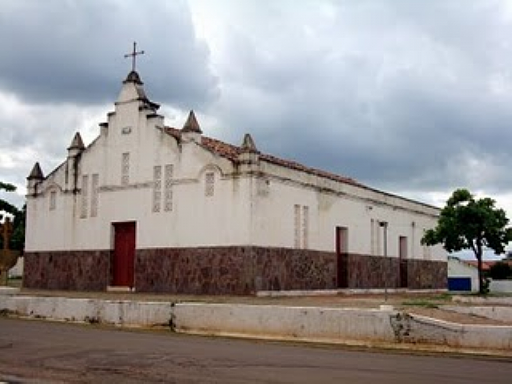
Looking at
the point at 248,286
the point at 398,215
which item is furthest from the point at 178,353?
the point at 398,215

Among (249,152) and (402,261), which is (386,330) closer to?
(249,152)

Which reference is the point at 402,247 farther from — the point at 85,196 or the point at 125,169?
the point at 85,196

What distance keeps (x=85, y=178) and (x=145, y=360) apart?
67.8ft

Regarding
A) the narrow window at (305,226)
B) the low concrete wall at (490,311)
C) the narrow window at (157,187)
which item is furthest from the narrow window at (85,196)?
the low concrete wall at (490,311)

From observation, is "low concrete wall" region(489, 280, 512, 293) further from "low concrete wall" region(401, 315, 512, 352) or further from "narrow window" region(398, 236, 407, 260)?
"low concrete wall" region(401, 315, 512, 352)

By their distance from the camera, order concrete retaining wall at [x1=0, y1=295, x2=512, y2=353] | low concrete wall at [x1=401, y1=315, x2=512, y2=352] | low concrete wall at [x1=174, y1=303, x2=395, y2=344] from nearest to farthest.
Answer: low concrete wall at [x1=401, y1=315, x2=512, y2=352]
concrete retaining wall at [x1=0, y1=295, x2=512, y2=353]
low concrete wall at [x1=174, y1=303, x2=395, y2=344]

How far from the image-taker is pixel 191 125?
1086 inches

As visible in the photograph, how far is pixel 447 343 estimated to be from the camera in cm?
1319

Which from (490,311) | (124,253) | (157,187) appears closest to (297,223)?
(157,187)

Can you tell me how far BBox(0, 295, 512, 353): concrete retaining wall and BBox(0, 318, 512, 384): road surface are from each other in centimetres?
74

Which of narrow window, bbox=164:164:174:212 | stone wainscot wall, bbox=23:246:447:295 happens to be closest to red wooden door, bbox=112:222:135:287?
stone wainscot wall, bbox=23:246:447:295

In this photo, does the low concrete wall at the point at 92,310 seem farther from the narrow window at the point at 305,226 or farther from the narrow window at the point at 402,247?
the narrow window at the point at 402,247

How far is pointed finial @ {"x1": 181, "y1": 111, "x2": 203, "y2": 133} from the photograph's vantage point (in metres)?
27.6

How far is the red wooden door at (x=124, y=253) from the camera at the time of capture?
29.5 metres
